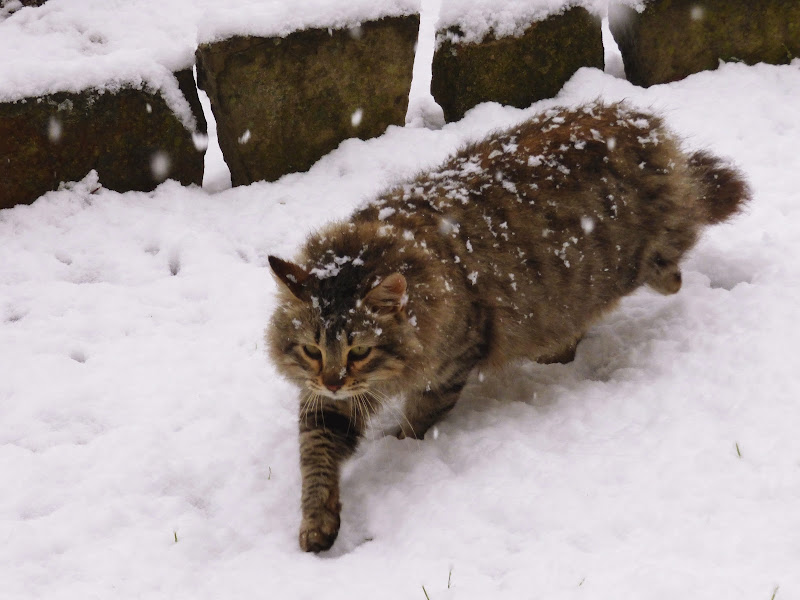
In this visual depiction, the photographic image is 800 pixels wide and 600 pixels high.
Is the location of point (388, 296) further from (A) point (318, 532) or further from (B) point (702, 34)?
(B) point (702, 34)

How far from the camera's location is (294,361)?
9.84 ft

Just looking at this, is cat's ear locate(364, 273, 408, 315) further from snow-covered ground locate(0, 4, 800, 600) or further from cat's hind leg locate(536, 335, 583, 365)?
cat's hind leg locate(536, 335, 583, 365)

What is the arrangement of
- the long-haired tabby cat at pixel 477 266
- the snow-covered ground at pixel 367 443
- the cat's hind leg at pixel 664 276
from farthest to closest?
the cat's hind leg at pixel 664 276 → the long-haired tabby cat at pixel 477 266 → the snow-covered ground at pixel 367 443

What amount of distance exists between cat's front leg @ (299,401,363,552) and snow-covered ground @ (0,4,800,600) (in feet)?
0.29

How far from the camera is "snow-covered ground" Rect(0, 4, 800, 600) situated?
256cm

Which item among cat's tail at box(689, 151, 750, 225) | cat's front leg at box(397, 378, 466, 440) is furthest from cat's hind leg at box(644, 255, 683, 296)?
cat's front leg at box(397, 378, 466, 440)

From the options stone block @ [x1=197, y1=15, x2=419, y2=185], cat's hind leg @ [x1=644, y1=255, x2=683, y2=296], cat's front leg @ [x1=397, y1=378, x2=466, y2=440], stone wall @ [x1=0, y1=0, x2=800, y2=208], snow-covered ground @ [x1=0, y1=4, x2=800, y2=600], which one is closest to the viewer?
snow-covered ground @ [x1=0, y1=4, x2=800, y2=600]

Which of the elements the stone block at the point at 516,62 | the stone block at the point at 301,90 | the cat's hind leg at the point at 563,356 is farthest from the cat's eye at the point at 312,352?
the stone block at the point at 516,62

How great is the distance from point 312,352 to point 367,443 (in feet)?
2.33

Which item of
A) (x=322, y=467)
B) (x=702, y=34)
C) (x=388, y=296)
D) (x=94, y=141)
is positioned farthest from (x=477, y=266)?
(x=702, y=34)

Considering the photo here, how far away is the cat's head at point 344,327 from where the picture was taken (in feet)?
9.23

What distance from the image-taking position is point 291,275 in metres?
2.84

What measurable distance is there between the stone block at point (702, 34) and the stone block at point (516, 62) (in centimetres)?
34

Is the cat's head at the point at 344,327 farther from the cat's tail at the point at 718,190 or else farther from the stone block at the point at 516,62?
the stone block at the point at 516,62
